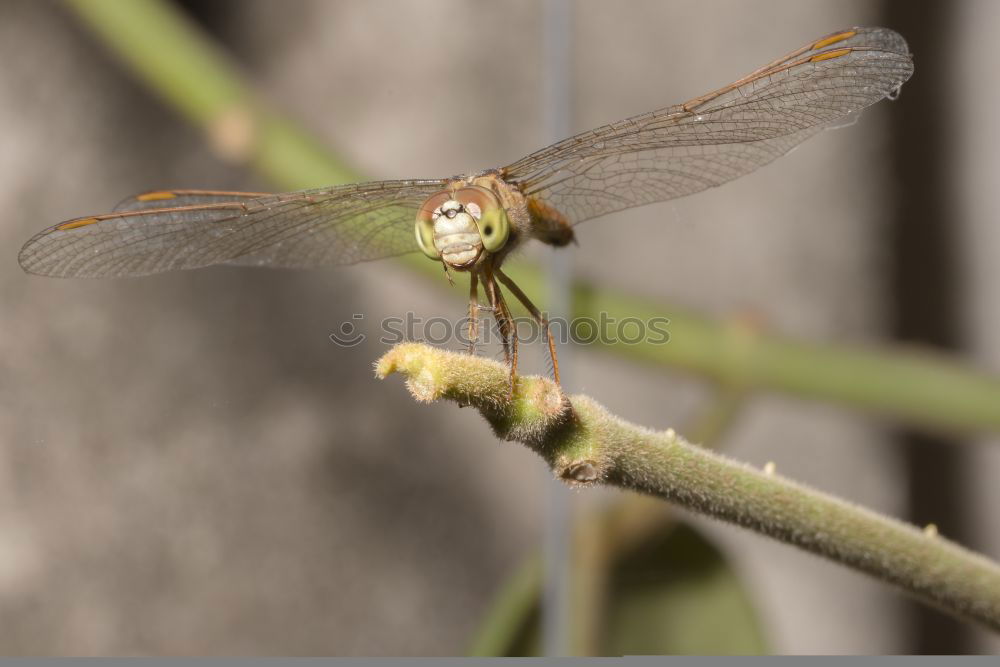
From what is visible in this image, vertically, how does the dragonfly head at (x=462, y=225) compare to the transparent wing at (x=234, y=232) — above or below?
below

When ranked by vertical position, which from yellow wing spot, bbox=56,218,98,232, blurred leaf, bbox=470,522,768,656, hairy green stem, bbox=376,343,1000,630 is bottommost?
blurred leaf, bbox=470,522,768,656

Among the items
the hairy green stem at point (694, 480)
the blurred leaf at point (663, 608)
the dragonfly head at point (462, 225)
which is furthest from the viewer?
the blurred leaf at point (663, 608)

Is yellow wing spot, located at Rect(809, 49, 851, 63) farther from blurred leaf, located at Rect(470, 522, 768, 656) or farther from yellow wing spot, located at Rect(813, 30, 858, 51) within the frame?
blurred leaf, located at Rect(470, 522, 768, 656)

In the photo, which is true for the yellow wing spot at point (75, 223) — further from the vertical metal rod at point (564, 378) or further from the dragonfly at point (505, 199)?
the vertical metal rod at point (564, 378)

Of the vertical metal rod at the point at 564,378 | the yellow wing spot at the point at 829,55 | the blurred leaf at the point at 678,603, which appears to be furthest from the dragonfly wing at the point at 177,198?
the blurred leaf at the point at 678,603

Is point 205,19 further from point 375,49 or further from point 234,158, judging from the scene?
point 234,158

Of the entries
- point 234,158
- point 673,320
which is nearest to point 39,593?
point 234,158

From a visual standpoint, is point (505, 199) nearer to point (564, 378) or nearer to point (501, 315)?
point (501, 315)

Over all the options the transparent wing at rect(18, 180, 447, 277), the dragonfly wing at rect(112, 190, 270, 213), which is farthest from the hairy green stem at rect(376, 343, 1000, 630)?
the dragonfly wing at rect(112, 190, 270, 213)
